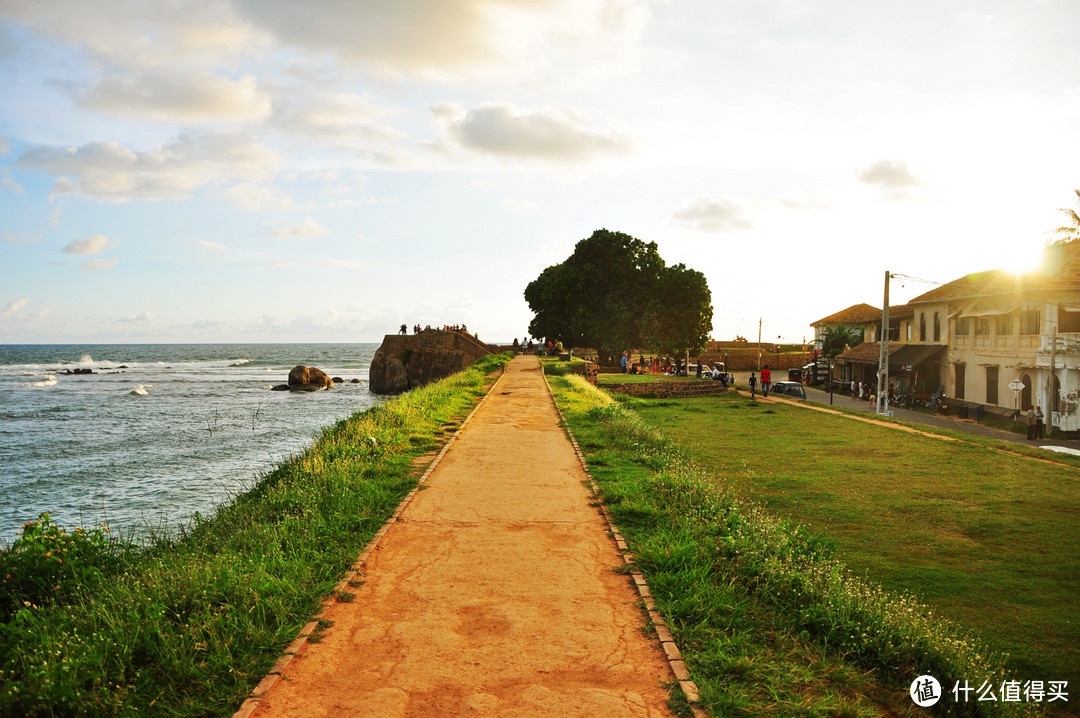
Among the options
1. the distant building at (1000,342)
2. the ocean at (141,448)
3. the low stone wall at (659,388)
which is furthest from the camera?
the low stone wall at (659,388)

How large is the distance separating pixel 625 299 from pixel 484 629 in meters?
39.9

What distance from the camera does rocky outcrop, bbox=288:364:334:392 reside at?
171ft

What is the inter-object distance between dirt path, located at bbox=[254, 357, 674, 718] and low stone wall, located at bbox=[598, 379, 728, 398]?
23053 millimetres

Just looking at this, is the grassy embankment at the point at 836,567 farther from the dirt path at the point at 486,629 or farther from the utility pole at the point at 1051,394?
the utility pole at the point at 1051,394

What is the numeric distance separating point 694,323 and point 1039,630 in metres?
36.8

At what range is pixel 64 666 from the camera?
4012 millimetres

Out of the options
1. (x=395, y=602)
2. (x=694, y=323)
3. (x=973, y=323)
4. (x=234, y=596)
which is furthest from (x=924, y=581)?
(x=694, y=323)

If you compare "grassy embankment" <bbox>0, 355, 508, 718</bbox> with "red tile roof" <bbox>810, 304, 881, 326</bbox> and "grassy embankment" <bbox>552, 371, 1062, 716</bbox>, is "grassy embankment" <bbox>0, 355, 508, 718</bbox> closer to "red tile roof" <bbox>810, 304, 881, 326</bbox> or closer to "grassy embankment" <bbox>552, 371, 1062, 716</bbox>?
"grassy embankment" <bbox>552, 371, 1062, 716</bbox>

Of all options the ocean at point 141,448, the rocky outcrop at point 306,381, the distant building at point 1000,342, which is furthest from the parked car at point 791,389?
the rocky outcrop at point 306,381

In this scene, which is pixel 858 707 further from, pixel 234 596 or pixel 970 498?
pixel 970 498

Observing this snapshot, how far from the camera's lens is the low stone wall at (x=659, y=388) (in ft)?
103

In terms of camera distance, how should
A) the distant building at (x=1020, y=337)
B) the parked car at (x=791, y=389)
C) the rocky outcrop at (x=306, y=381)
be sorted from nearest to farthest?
the distant building at (x=1020, y=337) → the parked car at (x=791, y=389) → the rocky outcrop at (x=306, y=381)

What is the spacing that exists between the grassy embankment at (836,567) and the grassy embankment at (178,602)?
3217 millimetres

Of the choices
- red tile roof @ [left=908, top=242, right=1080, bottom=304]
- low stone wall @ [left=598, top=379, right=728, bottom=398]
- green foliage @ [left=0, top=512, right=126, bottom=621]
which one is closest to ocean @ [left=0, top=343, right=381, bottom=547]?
green foliage @ [left=0, top=512, right=126, bottom=621]
